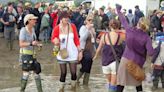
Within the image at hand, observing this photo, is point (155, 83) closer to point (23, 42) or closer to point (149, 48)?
point (23, 42)

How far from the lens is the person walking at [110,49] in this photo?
9352 millimetres

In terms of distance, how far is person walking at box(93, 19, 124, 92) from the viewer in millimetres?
9352

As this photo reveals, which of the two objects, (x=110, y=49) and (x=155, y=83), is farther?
(x=155, y=83)

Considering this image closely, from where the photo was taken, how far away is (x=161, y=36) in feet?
37.3

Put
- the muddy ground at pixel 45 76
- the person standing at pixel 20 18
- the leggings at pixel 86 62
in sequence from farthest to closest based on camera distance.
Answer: the person standing at pixel 20 18 → the leggings at pixel 86 62 → the muddy ground at pixel 45 76

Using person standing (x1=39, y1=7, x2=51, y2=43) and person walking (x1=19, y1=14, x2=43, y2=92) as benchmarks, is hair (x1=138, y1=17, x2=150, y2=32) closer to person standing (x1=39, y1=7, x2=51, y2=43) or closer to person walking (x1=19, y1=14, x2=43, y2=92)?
person walking (x1=19, y1=14, x2=43, y2=92)

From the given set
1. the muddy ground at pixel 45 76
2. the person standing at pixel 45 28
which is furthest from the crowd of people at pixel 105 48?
the person standing at pixel 45 28

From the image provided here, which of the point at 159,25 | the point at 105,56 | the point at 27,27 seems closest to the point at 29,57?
the point at 27,27

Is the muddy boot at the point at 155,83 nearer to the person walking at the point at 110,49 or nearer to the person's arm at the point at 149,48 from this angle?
the person walking at the point at 110,49

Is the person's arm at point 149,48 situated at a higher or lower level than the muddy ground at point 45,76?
higher

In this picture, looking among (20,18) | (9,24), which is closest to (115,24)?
(9,24)

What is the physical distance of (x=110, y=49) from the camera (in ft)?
31.5

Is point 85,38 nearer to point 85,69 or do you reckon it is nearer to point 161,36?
point 85,69

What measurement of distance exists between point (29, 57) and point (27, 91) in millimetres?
1252
